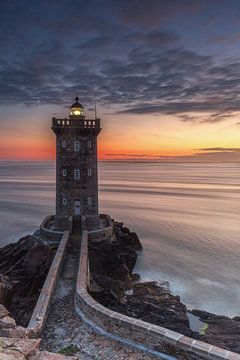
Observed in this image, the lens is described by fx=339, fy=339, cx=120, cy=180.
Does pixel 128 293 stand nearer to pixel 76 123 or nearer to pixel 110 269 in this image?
pixel 110 269

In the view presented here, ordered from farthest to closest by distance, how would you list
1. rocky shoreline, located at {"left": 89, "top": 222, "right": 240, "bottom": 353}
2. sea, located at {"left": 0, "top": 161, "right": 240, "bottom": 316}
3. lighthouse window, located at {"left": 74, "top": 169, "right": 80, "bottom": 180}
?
lighthouse window, located at {"left": 74, "top": 169, "right": 80, "bottom": 180} → sea, located at {"left": 0, "top": 161, "right": 240, "bottom": 316} → rocky shoreline, located at {"left": 89, "top": 222, "right": 240, "bottom": 353}

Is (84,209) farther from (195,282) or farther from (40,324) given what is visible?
(40,324)

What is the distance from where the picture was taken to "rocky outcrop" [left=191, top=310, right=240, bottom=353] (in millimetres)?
12168

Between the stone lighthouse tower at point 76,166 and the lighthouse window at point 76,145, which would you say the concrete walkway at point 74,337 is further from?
the lighthouse window at point 76,145

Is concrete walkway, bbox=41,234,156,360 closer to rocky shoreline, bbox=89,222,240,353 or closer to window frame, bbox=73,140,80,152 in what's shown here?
rocky shoreline, bbox=89,222,240,353

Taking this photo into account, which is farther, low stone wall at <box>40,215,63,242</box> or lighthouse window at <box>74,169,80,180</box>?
lighthouse window at <box>74,169,80,180</box>

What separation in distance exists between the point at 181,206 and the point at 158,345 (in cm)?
4864

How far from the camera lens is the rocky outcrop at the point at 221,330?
1217cm

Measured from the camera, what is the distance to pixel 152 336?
7730 millimetres

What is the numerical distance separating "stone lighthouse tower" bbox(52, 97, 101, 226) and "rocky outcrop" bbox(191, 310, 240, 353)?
9814 millimetres

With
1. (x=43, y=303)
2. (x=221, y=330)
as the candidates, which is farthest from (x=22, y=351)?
(x=221, y=330)

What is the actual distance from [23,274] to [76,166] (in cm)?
757

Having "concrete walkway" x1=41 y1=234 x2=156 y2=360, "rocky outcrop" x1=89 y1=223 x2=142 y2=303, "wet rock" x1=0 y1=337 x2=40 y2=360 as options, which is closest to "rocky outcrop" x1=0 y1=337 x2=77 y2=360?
"wet rock" x1=0 y1=337 x2=40 y2=360

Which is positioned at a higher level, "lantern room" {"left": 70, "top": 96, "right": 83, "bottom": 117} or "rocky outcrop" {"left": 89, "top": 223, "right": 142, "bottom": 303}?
"lantern room" {"left": 70, "top": 96, "right": 83, "bottom": 117}
